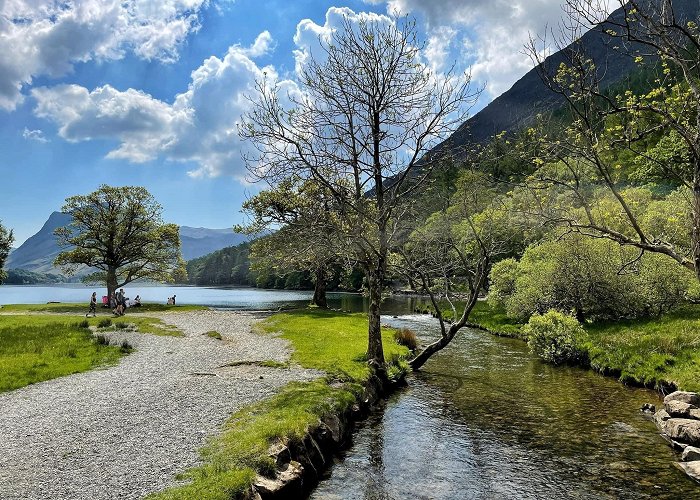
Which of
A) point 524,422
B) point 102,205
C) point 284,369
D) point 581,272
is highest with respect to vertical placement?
point 102,205

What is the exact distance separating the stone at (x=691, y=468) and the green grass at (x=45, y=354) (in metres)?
24.2

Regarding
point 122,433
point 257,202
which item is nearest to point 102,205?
point 257,202

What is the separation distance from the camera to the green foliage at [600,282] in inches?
1300

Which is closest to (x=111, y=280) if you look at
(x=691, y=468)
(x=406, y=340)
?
(x=406, y=340)

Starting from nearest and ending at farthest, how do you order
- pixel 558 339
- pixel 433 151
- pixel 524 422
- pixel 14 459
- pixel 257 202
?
pixel 14 459, pixel 524 422, pixel 433 151, pixel 558 339, pixel 257 202

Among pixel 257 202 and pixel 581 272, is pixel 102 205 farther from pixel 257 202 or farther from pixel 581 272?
pixel 581 272

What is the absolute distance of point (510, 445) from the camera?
15.6 metres

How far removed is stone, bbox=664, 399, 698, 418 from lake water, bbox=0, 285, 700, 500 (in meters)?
0.95

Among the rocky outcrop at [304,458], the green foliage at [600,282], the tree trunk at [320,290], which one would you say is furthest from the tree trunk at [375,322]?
the tree trunk at [320,290]

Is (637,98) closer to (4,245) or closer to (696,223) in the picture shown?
(696,223)

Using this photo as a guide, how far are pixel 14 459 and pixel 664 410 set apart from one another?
871 inches

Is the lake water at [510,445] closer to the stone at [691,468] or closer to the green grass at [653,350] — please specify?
the stone at [691,468]

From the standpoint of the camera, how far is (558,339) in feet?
94.1

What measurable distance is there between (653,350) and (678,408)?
8.54 metres
